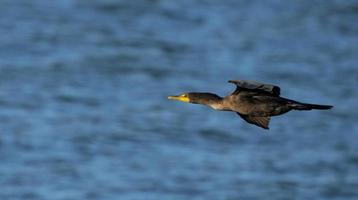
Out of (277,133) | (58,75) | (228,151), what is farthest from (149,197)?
(58,75)

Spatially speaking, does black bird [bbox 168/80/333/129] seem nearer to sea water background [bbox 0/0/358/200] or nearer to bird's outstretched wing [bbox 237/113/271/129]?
bird's outstretched wing [bbox 237/113/271/129]

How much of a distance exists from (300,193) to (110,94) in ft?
25.4

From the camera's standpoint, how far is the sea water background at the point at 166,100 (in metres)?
26.9

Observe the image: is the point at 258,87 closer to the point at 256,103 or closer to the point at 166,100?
the point at 256,103

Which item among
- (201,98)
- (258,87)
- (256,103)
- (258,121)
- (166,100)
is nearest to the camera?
(258,87)

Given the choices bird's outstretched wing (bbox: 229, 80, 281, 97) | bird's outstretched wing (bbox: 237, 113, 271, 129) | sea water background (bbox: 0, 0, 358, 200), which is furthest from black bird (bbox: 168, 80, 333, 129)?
sea water background (bbox: 0, 0, 358, 200)

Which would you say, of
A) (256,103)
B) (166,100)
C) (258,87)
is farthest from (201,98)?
(166,100)

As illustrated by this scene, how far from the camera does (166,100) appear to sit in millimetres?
31703

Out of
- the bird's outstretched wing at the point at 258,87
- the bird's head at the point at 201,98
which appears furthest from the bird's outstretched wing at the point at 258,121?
the bird's outstretched wing at the point at 258,87

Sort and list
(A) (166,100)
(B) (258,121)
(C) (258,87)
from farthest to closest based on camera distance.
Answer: (A) (166,100) < (B) (258,121) < (C) (258,87)

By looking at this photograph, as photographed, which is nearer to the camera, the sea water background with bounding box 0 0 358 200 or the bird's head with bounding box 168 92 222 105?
the bird's head with bounding box 168 92 222 105

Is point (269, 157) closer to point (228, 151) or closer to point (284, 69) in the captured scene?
point (228, 151)

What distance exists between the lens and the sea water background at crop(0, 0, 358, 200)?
2692 cm

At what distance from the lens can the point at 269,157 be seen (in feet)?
92.9
